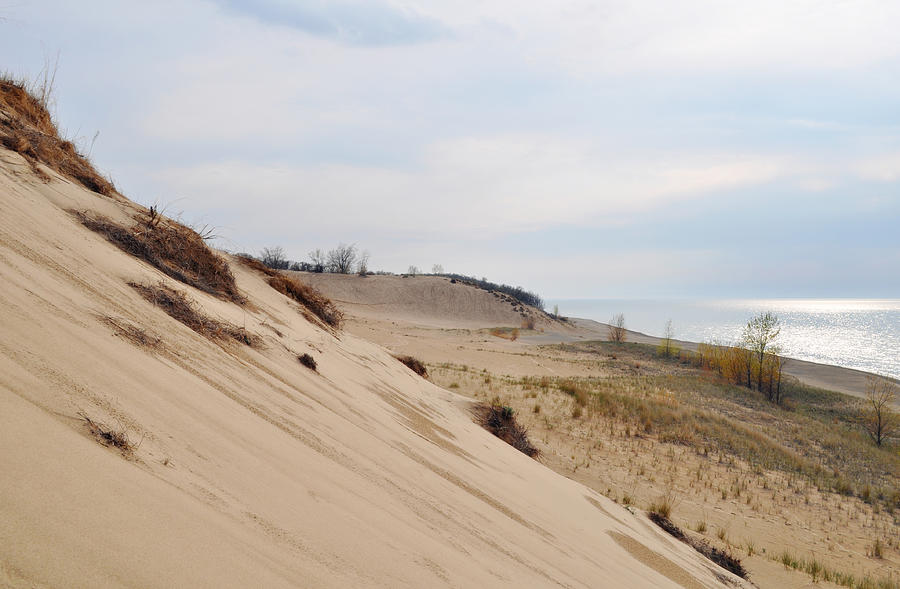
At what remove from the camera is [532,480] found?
579 cm

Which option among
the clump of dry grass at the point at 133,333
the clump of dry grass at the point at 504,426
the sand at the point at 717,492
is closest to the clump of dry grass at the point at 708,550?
the sand at the point at 717,492

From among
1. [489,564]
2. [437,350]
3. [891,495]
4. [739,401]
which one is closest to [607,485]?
[489,564]

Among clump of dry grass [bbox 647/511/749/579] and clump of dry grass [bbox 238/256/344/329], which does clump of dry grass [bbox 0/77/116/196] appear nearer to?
clump of dry grass [bbox 238/256/344/329]

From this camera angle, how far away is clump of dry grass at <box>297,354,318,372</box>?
5117 millimetres

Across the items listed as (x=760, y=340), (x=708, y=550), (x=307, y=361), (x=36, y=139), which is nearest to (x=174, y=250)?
(x=36, y=139)

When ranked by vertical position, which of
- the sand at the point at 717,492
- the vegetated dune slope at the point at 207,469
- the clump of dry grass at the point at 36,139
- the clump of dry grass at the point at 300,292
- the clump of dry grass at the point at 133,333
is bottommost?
the sand at the point at 717,492

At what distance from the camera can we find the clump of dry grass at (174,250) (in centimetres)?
492

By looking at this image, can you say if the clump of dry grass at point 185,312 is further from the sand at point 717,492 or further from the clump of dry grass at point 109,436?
the sand at point 717,492

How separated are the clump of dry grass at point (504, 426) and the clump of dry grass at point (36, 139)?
642 centimetres

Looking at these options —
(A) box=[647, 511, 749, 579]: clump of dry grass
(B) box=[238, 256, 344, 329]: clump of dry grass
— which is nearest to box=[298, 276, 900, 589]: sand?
(A) box=[647, 511, 749, 579]: clump of dry grass

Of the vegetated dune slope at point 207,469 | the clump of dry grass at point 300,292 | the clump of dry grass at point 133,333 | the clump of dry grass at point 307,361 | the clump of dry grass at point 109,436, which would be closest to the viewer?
the vegetated dune slope at point 207,469

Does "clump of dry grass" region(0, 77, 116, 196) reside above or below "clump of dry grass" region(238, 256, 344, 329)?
above

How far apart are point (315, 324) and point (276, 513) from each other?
6.46 m

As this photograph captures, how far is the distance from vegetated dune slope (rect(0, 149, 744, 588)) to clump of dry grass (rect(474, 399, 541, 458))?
307 cm
